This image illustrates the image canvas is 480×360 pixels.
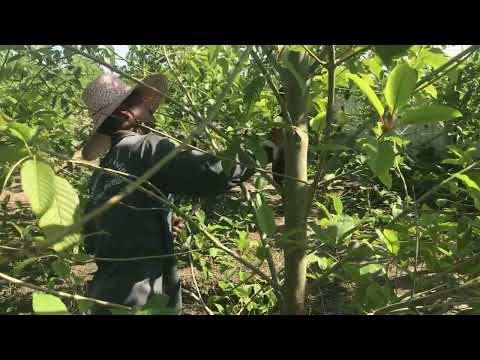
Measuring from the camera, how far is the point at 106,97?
7.73 feet

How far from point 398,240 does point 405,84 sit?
655 mm

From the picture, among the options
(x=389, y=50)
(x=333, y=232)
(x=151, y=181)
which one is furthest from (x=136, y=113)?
(x=389, y=50)

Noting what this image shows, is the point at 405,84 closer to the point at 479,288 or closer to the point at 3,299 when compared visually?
the point at 479,288

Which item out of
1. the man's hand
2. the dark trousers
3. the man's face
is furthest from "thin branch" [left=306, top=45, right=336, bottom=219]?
the man's hand

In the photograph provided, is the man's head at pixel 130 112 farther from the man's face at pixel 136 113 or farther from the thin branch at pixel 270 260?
the thin branch at pixel 270 260

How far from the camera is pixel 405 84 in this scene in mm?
895

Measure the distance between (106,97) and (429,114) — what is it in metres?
1.75

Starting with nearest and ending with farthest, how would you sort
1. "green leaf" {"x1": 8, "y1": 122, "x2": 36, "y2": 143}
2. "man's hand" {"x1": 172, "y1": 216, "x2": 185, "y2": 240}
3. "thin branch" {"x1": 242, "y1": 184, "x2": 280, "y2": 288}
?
1. "green leaf" {"x1": 8, "y1": 122, "x2": 36, "y2": 143}
2. "thin branch" {"x1": 242, "y1": 184, "x2": 280, "y2": 288}
3. "man's hand" {"x1": 172, "y1": 216, "x2": 185, "y2": 240}

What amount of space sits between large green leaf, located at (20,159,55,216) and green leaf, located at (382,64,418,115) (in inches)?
23.5

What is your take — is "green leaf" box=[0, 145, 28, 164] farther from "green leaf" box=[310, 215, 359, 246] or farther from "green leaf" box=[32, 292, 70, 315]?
"green leaf" box=[310, 215, 359, 246]

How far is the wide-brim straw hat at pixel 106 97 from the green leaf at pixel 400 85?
1.38 m

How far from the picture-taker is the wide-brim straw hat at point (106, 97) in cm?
221

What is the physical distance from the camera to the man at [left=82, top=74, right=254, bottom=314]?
2092 mm
